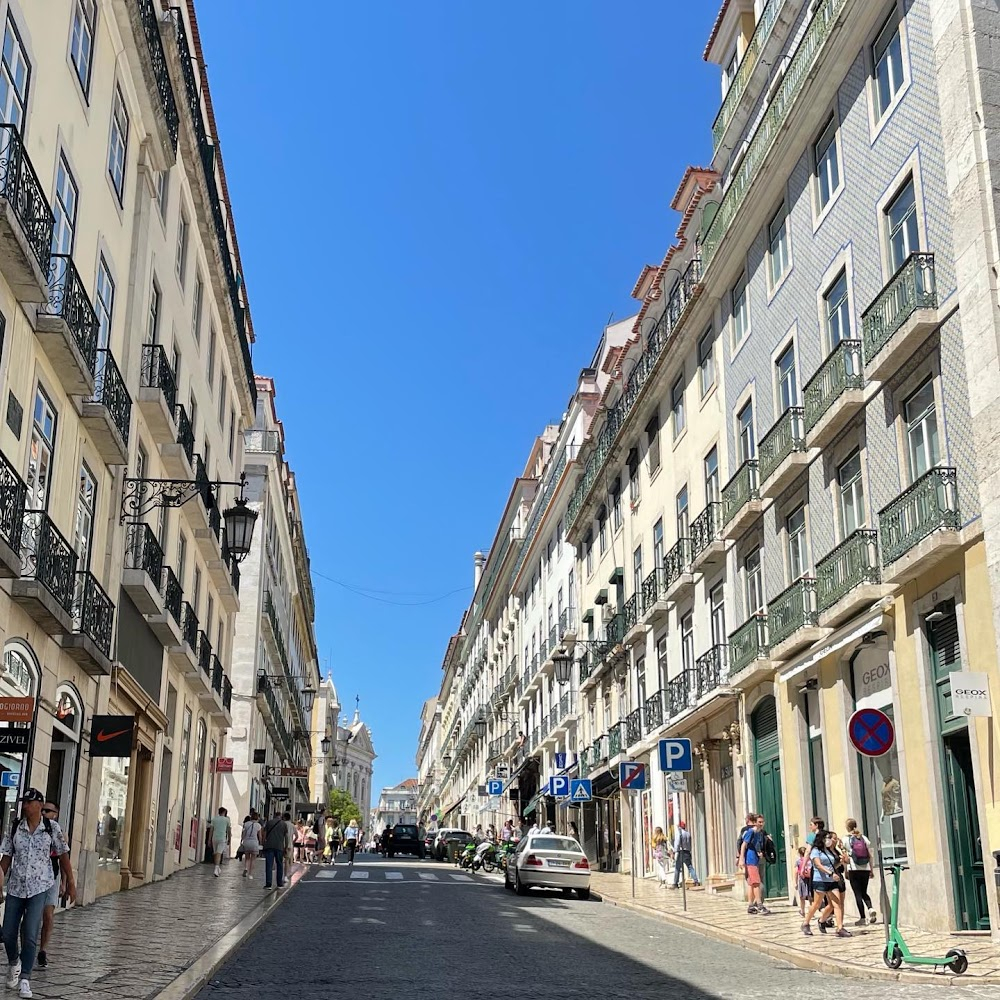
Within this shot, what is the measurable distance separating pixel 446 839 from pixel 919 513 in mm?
36767

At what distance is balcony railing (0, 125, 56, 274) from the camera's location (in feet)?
43.1

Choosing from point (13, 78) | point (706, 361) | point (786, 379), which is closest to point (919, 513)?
point (786, 379)

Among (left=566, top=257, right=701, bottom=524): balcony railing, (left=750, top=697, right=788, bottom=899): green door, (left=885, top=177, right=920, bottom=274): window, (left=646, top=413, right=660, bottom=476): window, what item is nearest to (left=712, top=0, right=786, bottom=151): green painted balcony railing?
(left=566, top=257, right=701, bottom=524): balcony railing

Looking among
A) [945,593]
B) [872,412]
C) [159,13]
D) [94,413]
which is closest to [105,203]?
[94,413]

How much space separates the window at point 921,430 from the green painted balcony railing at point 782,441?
375cm

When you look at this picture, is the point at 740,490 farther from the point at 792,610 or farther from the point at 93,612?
the point at 93,612

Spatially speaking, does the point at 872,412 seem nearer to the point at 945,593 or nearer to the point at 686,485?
the point at 945,593

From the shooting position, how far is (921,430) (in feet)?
55.7

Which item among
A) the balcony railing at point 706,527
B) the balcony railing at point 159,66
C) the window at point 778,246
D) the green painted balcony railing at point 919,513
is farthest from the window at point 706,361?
the balcony railing at point 159,66

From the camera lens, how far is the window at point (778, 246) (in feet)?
76.0

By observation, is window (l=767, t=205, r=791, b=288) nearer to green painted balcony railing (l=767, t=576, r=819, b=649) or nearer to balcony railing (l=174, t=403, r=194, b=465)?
green painted balcony railing (l=767, t=576, r=819, b=649)

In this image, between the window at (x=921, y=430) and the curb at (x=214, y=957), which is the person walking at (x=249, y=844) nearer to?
the curb at (x=214, y=957)

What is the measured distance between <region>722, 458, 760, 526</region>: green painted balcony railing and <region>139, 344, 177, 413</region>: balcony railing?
1079 cm

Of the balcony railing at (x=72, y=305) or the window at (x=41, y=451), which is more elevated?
the balcony railing at (x=72, y=305)
